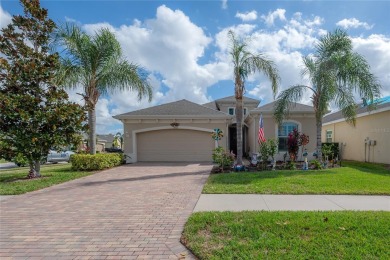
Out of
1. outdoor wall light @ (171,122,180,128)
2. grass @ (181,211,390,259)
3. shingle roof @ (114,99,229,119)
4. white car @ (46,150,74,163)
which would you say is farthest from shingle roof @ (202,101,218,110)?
grass @ (181,211,390,259)

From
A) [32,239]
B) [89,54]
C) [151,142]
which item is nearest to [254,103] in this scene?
[151,142]

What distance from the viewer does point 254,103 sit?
28.9 metres

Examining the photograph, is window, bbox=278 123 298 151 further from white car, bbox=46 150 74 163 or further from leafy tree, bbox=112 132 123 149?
leafy tree, bbox=112 132 123 149

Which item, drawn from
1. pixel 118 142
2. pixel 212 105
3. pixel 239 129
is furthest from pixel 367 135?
pixel 118 142

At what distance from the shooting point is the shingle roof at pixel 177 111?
55.0ft

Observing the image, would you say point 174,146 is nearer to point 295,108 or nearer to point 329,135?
point 295,108

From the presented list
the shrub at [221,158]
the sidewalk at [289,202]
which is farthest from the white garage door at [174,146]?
the sidewalk at [289,202]

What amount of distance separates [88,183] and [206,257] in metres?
7.09

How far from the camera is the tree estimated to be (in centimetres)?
951

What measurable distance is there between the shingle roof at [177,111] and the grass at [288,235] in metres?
12.0

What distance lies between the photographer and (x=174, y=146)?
56.4 ft

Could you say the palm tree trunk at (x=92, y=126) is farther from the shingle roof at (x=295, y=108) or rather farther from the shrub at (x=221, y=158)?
the shingle roof at (x=295, y=108)

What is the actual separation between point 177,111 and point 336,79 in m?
9.70

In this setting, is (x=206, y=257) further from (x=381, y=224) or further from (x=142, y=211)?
(x=381, y=224)
